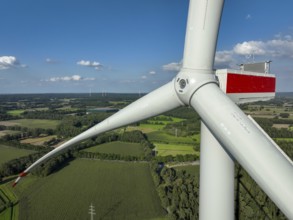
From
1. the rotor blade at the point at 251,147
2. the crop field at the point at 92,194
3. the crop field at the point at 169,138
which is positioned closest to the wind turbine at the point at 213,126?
the rotor blade at the point at 251,147

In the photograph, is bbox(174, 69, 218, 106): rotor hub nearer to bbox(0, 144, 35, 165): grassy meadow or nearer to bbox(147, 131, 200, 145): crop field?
bbox(0, 144, 35, 165): grassy meadow

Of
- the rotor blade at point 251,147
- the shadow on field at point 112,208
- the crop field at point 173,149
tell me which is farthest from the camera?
the crop field at point 173,149

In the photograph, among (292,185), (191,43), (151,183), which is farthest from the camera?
(151,183)

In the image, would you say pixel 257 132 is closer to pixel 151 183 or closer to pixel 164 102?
pixel 164 102

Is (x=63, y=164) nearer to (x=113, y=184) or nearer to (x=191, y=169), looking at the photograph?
(x=113, y=184)

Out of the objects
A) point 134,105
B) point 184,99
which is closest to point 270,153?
point 184,99

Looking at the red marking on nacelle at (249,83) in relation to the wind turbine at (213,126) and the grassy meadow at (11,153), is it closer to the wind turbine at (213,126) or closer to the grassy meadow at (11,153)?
A: the wind turbine at (213,126)
